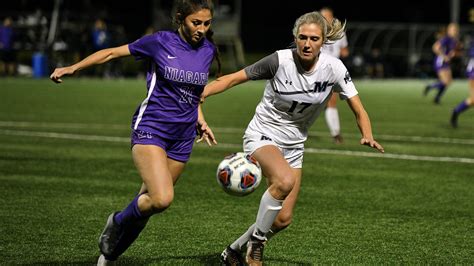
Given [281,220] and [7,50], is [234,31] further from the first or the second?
[281,220]

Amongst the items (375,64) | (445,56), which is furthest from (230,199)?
(375,64)

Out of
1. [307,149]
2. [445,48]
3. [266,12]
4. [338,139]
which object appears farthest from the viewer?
[266,12]

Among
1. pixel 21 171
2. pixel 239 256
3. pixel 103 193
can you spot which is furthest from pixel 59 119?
pixel 239 256

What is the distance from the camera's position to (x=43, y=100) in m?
28.0

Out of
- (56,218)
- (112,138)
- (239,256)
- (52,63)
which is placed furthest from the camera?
(52,63)

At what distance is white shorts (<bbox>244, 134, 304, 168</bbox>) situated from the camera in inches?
306

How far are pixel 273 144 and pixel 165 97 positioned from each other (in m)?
1.05

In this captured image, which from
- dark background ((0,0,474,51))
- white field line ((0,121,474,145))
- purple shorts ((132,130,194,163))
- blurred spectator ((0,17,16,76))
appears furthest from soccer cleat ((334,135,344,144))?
dark background ((0,0,474,51))

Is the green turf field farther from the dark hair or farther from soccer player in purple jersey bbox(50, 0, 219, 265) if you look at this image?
the dark hair

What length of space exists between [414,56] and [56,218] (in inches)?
1849

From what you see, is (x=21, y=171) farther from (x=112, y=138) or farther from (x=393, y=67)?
(x=393, y=67)

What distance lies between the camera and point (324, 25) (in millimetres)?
7570

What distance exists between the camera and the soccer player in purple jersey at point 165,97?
23.2 feet

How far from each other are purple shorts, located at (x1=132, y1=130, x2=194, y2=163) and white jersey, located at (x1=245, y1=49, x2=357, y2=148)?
0.79 metres
